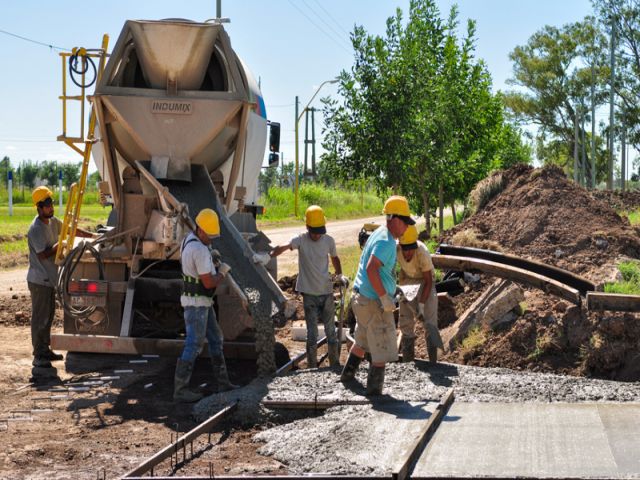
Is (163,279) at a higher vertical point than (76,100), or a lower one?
lower

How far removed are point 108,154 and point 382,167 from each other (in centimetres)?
952

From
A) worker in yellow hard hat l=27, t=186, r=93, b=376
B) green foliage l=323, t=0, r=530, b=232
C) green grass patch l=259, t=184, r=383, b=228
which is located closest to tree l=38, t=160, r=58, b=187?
green grass patch l=259, t=184, r=383, b=228

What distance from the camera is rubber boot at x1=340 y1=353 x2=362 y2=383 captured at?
28.2ft

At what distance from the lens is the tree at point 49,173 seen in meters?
70.2

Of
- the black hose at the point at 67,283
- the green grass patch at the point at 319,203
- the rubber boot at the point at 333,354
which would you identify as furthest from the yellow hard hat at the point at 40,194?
the green grass patch at the point at 319,203

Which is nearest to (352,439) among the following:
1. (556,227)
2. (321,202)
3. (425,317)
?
(425,317)

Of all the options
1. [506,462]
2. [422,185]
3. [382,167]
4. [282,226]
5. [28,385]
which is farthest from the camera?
[282,226]

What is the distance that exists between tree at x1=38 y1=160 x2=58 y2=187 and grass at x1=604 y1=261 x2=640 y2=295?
62.0 metres

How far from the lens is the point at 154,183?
994 cm

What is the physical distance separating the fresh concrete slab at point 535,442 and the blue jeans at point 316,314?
8.21 ft

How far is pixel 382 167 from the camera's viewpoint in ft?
62.9

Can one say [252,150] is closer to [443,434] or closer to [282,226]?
[443,434]

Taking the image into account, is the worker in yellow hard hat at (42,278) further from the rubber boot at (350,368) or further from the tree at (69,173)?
the tree at (69,173)

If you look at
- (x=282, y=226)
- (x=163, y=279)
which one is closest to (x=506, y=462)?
(x=163, y=279)
